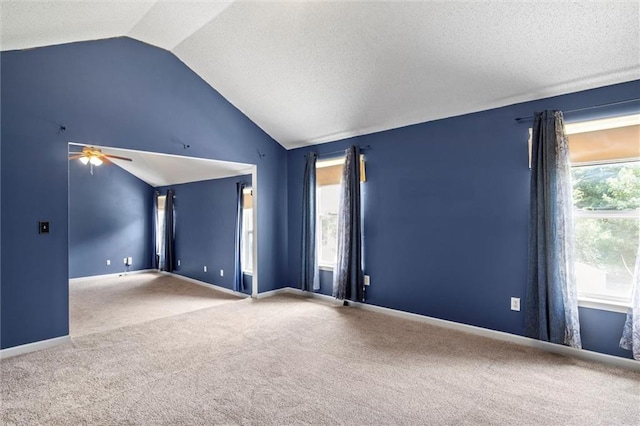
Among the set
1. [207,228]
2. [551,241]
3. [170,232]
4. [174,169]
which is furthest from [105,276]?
[551,241]

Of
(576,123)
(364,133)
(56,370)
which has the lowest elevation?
(56,370)

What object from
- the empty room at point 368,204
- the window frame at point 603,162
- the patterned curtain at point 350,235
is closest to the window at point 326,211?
the empty room at point 368,204

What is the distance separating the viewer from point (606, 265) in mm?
3219

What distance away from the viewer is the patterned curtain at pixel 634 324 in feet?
9.34

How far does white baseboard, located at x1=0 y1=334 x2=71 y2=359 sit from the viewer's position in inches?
129

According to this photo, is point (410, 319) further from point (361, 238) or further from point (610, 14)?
point (610, 14)

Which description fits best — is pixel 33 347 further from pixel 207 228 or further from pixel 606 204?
pixel 606 204

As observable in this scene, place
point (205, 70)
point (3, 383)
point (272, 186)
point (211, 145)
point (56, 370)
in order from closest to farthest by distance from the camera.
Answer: point (3, 383)
point (56, 370)
point (205, 70)
point (211, 145)
point (272, 186)

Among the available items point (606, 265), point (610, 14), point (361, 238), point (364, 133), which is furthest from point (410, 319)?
point (610, 14)

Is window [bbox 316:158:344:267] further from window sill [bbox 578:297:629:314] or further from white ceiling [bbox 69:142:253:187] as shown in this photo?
window sill [bbox 578:297:629:314]

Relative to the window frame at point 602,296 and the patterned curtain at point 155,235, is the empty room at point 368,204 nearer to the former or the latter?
the window frame at point 602,296

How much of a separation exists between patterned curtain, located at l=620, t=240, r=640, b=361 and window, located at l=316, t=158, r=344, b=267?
350 centimetres

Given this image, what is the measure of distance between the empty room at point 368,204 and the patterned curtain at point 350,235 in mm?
32

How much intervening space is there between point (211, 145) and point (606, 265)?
4847 mm
